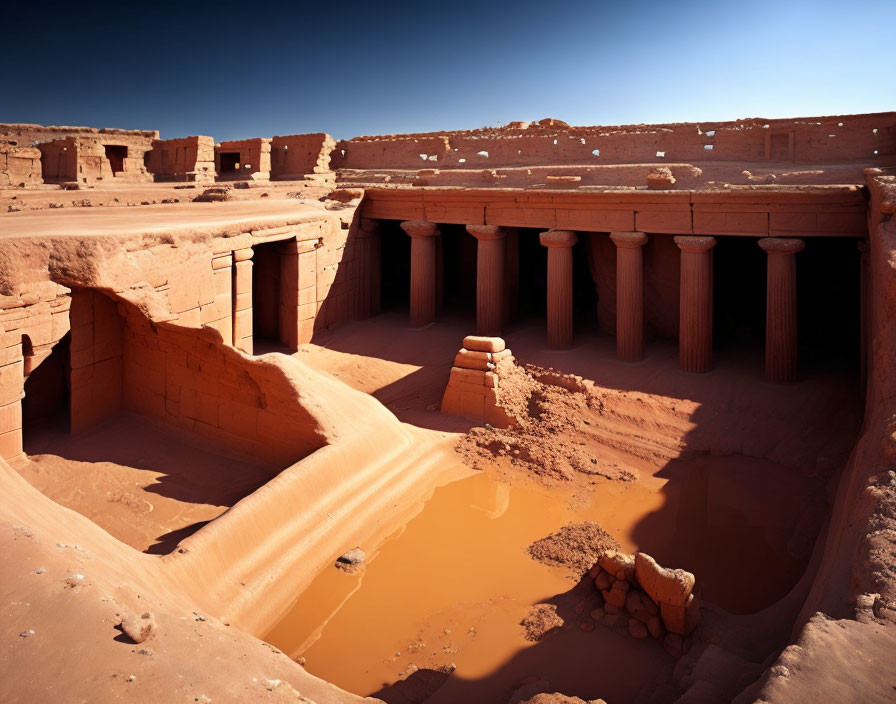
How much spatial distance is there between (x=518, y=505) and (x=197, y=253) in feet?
16.6

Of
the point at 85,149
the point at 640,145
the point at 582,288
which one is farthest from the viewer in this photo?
the point at 85,149

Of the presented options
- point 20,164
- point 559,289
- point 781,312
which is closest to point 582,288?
point 559,289

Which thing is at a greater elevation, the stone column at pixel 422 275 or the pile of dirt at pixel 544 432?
the stone column at pixel 422 275

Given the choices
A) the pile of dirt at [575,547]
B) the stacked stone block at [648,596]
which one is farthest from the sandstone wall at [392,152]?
the stacked stone block at [648,596]

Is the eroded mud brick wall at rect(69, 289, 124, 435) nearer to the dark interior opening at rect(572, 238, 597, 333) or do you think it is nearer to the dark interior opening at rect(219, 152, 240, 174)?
the dark interior opening at rect(572, 238, 597, 333)

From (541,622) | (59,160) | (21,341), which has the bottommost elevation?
(541,622)

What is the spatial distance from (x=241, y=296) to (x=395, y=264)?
5.95 meters

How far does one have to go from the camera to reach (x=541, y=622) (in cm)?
559

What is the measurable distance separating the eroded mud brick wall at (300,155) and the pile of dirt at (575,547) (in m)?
13.7

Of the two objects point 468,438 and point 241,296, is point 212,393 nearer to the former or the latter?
point 241,296

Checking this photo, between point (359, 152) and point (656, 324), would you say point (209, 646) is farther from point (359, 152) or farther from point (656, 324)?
point (359, 152)

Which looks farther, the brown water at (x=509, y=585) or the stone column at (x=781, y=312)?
the stone column at (x=781, y=312)

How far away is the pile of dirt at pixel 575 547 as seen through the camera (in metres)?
6.46

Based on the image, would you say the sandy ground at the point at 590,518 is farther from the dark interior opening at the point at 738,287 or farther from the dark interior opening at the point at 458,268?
the dark interior opening at the point at 458,268
